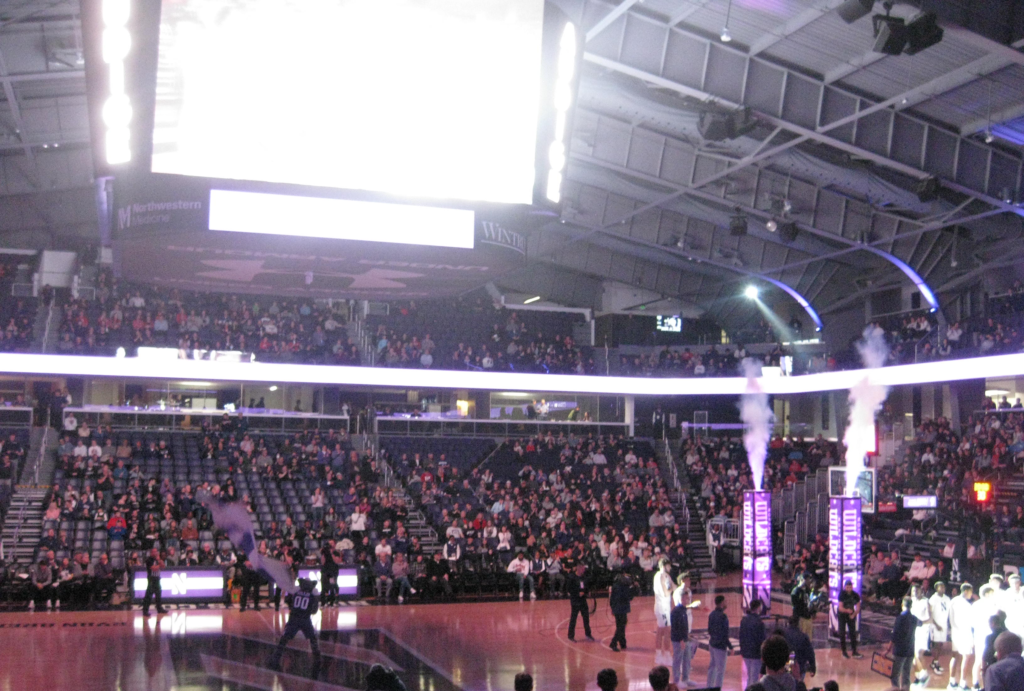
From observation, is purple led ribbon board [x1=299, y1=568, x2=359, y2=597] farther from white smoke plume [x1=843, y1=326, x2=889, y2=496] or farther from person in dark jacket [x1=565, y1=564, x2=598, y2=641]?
white smoke plume [x1=843, y1=326, x2=889, y2=496]

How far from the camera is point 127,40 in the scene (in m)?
8.99

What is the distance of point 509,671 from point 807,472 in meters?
20.7

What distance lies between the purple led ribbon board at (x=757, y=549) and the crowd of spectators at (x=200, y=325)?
15.5 m

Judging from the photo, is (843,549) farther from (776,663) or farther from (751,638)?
(776,663)

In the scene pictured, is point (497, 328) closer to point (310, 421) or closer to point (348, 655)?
point (310, 421)

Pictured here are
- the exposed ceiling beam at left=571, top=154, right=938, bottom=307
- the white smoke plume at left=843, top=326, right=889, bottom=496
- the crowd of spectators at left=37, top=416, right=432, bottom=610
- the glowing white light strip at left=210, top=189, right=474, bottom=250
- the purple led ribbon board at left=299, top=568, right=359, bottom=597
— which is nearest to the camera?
the glowing white light strip at left=210, top=189, right=474, bottom=250

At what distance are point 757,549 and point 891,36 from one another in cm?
918

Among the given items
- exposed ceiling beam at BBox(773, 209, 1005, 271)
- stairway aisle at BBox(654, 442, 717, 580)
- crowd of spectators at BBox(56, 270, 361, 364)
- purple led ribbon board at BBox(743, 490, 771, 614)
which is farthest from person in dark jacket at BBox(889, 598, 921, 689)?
crowd of spectators at BBox(56, 270, 361, 364)

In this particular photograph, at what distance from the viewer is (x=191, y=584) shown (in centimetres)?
2178

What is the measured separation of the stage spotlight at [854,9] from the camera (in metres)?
14.7

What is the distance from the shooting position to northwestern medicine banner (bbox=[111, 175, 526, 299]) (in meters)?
9.61

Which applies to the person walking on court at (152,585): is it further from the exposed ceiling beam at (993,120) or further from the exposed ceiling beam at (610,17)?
the exposed ceiling beam at (993,120)

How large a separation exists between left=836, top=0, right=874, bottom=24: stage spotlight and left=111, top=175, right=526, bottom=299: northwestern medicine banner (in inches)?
273

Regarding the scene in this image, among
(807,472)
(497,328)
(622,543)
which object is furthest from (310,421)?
(807,472)
